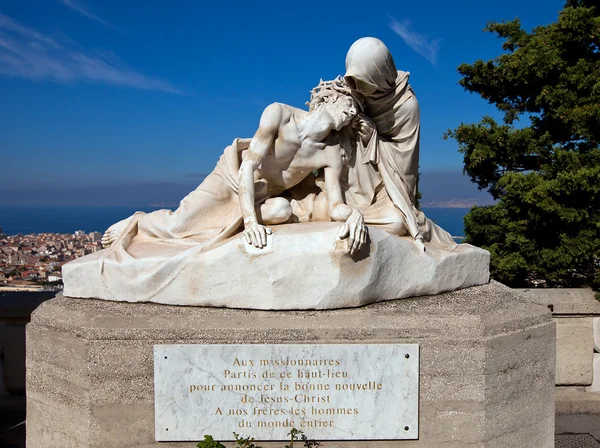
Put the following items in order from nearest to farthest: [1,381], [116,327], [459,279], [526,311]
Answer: [116,327] < [526,311] < [459,279] < [1,381]

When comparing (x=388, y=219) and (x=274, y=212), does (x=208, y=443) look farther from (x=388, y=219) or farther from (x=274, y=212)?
(x=388, y=219)

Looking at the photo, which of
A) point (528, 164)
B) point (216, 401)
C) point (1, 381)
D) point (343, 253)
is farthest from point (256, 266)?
point (528, 164)

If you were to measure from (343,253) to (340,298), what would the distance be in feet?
0.91

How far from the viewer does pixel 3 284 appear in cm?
587

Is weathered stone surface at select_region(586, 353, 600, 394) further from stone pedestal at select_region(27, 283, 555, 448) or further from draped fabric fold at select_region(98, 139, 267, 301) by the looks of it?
draped fabric fold at select_region(98, 139, 267, 301)

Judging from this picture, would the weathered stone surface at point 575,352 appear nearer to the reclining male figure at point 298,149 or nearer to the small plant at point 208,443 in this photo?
the reclining male figure at point 298,149

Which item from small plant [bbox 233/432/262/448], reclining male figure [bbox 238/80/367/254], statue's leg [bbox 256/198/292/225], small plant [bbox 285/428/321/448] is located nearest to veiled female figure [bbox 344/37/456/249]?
reclining male figure [bbox 238/80/367/254]

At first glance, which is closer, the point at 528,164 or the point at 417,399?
the point at 417,399

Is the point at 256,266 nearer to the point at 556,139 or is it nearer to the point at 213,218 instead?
the point at 213,218

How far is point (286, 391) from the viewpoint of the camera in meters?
3.18

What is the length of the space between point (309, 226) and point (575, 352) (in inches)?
124

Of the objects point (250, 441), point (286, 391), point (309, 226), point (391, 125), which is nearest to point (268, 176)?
point (309, 226)

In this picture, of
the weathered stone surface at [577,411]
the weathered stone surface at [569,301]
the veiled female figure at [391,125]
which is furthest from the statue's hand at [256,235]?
the weathered stone surface at [577,411]

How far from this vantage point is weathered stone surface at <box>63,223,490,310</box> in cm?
323
